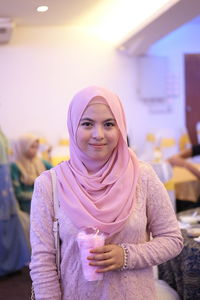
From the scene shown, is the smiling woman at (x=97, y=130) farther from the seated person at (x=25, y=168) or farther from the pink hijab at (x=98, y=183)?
the seated person at (x=25, y=168)

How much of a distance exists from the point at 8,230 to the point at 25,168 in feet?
2.15

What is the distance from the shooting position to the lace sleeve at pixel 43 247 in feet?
3.73

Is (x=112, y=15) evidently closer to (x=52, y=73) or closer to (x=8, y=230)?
(x=52, y=73)

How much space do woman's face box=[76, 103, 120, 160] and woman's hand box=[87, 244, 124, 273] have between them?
28cm

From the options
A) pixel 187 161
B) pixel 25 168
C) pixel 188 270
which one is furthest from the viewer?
pixel 187 161

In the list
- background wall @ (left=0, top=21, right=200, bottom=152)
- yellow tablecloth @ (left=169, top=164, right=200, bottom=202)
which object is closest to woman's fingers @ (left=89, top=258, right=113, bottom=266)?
yellow tablecloth @ (left=169, top=164, right=200, bottom=202)

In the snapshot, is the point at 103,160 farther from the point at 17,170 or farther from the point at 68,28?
the point at 68,28

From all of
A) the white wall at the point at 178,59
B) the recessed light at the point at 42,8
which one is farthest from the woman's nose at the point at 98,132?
the white wall at the point at 178,59

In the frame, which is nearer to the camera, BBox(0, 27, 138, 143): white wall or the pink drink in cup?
the pink drink in cup

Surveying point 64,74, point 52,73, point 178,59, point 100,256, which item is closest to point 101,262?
point 100,256

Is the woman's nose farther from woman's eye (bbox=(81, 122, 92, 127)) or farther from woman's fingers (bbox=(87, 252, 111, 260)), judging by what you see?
woman's fingers (bbox=(87, 252, 111, 260))

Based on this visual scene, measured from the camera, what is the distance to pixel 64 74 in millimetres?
5367

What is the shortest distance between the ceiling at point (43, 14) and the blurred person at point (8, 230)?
109 cm

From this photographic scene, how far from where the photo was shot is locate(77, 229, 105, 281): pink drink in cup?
1083 mm
